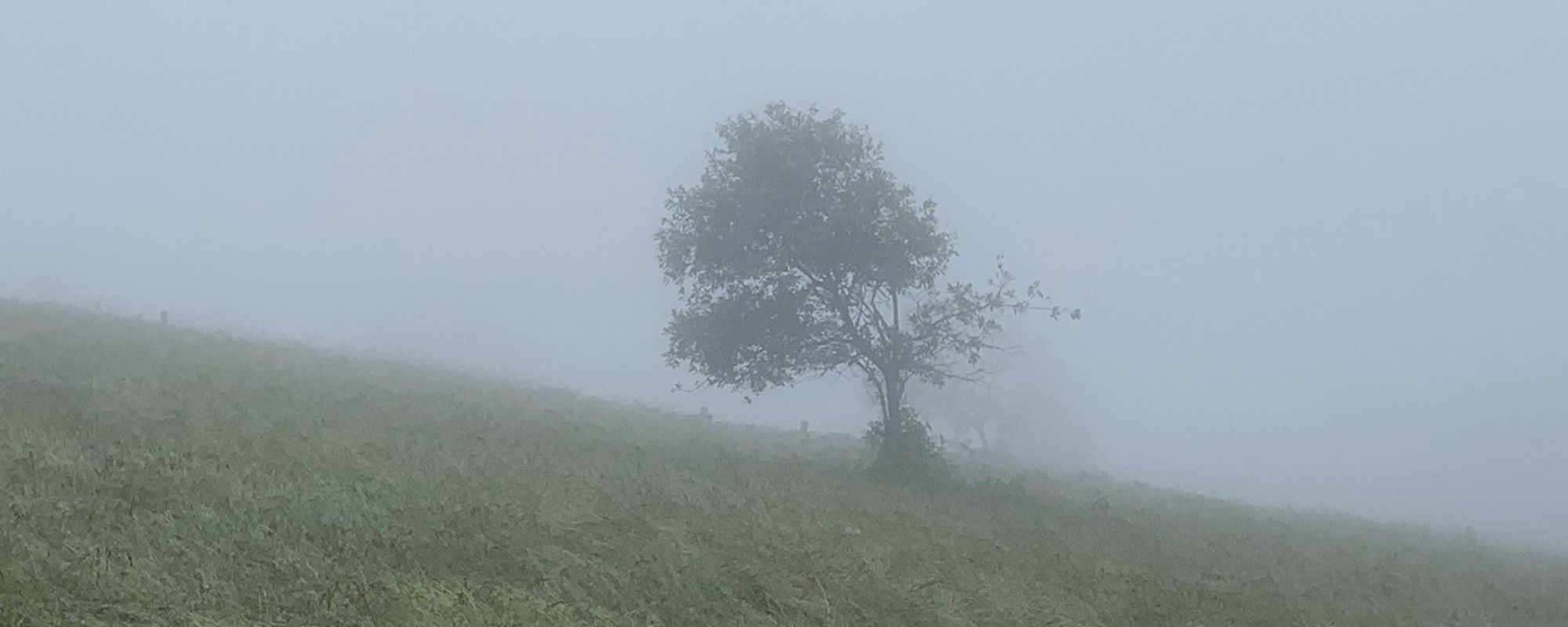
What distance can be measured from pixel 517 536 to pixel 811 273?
16018 mm

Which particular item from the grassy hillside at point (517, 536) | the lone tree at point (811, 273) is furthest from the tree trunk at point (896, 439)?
the grassy hillside at point (517, 536)

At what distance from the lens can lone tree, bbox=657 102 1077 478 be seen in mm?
25531

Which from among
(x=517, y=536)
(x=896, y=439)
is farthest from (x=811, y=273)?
(x=517, y=536)

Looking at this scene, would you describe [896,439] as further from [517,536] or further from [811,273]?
[517,536]

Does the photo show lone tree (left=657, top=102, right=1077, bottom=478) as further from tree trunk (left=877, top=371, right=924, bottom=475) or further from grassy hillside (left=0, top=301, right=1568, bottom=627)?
grassy hillside (left=0, top=301, right=1568, bottom=627)

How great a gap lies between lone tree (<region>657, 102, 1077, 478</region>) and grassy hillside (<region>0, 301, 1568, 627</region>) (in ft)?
A: 8.72

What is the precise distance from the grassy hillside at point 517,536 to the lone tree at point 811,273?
266 cm

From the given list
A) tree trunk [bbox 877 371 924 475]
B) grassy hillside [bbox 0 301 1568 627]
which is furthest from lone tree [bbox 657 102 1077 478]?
grassy hillside [bbox 0 301 1568 627]

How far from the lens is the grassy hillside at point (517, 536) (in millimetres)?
8156

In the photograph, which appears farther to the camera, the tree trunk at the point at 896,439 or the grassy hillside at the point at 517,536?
the tree trunk at the point at 896,439

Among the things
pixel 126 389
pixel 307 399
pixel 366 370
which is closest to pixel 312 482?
pixel 126 389

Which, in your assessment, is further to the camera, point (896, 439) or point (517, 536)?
point (896, 439)

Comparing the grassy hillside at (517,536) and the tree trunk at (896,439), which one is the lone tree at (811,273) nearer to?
the tree trunk at (896,439)

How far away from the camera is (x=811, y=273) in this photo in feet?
85.0
